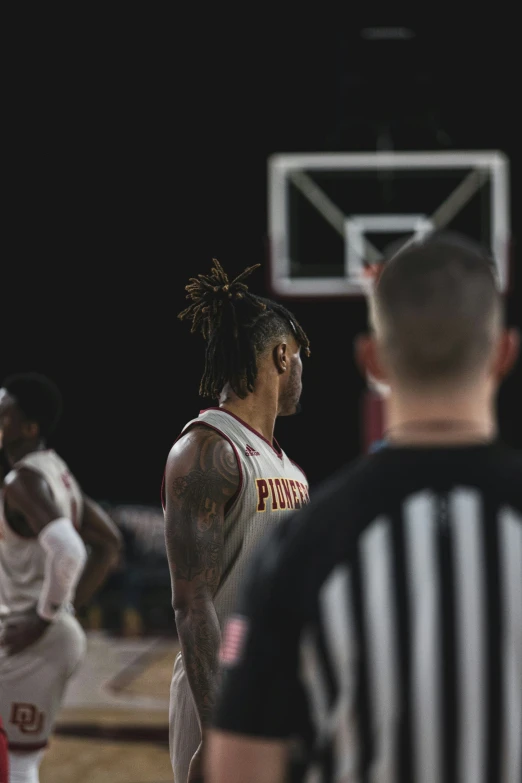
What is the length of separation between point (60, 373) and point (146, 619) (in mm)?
3254

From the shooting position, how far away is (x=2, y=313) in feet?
39.6

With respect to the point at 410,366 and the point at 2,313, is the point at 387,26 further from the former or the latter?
the point at 410,366

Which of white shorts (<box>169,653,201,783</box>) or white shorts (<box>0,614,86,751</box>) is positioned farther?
white shorts (<box>0,614,86,751</box>)

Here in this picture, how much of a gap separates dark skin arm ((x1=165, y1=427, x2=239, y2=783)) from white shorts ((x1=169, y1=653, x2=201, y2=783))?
11cm

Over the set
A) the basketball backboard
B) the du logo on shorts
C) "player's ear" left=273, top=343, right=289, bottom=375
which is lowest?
the du logo on shorts

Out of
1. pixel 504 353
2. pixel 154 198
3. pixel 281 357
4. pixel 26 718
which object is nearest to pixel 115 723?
pixel 26 718

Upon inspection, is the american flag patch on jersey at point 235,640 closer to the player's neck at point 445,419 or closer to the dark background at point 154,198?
the player's neck at point 445,419

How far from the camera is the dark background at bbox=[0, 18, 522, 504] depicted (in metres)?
11.6

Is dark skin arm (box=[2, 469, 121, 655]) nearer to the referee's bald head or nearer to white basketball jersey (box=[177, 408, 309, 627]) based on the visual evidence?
white basketball jersey (box=[177, 408, 309, 627])

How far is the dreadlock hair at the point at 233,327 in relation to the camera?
2.51m

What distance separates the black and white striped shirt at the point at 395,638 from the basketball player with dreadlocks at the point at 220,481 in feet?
3.27

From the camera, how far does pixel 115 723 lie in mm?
6359

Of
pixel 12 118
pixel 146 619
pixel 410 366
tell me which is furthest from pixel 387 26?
pixel 410 366

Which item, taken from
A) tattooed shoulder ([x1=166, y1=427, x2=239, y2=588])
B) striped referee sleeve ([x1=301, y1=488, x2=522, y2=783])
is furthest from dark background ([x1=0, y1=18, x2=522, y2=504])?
striped referee sleeve ([x1=301, y1=488, x2=522, y2=783])
